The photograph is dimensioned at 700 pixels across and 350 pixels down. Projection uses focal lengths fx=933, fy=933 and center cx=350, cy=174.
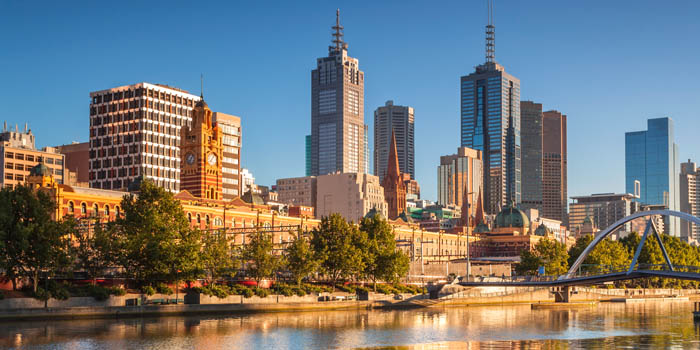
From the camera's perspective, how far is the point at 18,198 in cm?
10225

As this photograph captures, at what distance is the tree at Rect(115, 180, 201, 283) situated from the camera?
111500 millimetres

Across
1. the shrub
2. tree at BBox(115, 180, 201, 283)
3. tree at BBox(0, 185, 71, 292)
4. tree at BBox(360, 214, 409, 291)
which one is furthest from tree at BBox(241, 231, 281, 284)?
tree at BBox(0, 185, 71, 292)

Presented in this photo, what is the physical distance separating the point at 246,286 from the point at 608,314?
52.6 metres

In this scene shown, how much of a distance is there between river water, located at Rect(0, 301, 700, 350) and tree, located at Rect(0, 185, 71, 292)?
890 cm

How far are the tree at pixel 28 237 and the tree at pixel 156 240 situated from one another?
10002mm

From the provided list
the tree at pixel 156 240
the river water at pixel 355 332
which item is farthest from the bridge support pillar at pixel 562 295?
the tree at pixel 156 240

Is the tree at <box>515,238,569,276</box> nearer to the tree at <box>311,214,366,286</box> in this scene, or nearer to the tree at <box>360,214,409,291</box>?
the tree at <box>360,214,409,291</box>

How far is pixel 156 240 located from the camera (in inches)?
4449

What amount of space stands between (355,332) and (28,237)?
37.2 meters

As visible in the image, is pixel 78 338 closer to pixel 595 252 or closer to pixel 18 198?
pixel 18 198

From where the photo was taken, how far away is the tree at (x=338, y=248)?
139875 mm

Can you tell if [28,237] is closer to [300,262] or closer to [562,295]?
[300,262]

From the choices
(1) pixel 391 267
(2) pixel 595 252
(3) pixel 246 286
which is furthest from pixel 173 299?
(2) pixel 595 252

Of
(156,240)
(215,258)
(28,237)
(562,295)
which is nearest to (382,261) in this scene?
(562,295)
